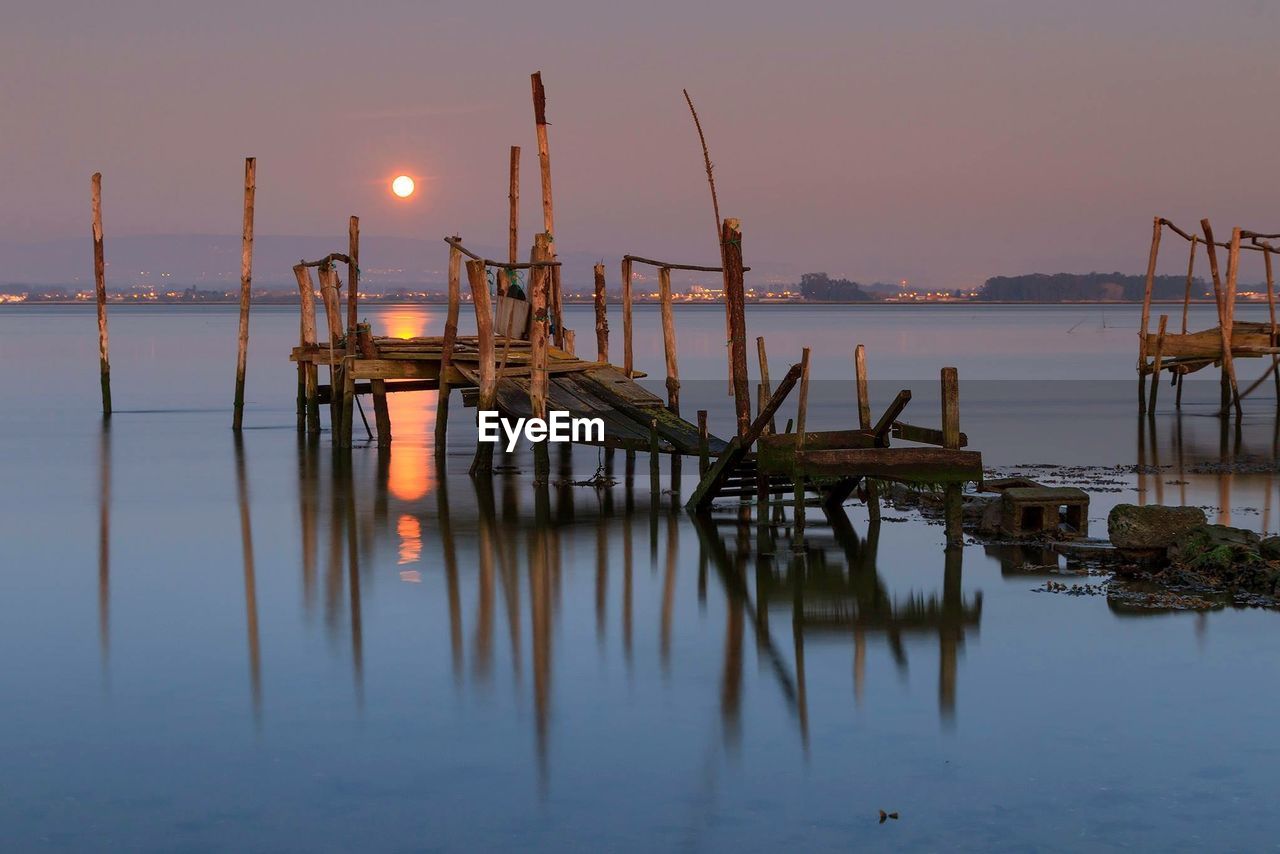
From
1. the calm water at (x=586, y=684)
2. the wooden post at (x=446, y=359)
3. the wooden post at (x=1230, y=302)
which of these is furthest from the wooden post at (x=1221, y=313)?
the wooden post at (x=446, y=359)

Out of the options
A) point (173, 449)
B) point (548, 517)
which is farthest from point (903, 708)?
point (173, 449)

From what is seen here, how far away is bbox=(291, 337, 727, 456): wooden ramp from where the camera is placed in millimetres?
20828

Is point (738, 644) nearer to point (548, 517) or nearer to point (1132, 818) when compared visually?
point (1132, 818)

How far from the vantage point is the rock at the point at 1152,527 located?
14859 mm

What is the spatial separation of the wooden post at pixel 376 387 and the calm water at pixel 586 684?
13.8ft

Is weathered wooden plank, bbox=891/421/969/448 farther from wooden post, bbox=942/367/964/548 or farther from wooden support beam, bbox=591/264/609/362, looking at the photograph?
wooden support beam, bbox=591/264/609/362

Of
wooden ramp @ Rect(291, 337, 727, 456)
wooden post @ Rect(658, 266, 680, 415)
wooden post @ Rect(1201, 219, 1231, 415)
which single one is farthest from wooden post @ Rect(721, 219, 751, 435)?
wooden post @ Rect(1201, 219, 1231, 415)

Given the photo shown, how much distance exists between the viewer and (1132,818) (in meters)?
8.31

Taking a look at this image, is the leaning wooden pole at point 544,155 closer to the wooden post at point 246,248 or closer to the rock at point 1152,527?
the wooden post at point 246,248

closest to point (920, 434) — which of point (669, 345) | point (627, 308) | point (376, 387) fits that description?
point (669, 345)

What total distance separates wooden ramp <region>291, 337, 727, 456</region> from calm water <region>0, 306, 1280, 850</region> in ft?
3.13

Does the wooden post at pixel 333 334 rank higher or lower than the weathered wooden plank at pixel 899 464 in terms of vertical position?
higher

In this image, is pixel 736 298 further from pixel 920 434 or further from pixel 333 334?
pixel 333 334

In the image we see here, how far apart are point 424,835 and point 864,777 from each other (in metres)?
2.48
